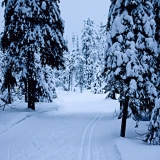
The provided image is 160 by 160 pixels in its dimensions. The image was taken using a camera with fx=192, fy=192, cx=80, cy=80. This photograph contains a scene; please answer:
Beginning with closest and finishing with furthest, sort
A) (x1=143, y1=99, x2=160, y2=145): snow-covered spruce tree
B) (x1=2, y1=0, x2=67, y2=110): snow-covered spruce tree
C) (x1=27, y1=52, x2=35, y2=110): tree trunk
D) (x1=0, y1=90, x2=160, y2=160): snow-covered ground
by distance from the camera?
(x1=0, y1=90, x2=160, y2=160): snow-covered ground, (x1=143, y1=99, x2=160, y2=145): snow-covered spruce tree, (x1=2, y1=0, x2=67, y2=110): snow-covered spruce tree, (x1=27, y1=52, x2=35, y2=110): tree trunk

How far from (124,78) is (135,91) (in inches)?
32.9

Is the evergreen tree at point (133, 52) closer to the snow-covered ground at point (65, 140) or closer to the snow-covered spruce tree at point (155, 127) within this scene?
the snow-covered spruce tree at point (155, 127)

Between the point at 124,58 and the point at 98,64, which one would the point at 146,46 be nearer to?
the point at 124,58

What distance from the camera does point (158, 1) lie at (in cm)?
1112

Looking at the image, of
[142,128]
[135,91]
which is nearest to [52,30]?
[135,91]

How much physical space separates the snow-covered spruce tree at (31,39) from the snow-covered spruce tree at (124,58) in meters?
6.47

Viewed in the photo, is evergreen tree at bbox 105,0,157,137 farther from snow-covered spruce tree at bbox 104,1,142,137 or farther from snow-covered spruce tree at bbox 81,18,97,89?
snow-covered spruce tree at bbox 81,18,97,89

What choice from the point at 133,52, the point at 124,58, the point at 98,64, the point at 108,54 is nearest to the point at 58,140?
the point at 108,54

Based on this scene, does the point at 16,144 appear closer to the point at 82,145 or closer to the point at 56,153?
the point at 56,153

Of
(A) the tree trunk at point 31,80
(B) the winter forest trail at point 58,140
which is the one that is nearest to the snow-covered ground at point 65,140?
(B) the winter forest trail at point 58,140

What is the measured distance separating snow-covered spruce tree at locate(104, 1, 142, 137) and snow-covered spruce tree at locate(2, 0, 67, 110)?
647 centimetres

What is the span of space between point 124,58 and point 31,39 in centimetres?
784

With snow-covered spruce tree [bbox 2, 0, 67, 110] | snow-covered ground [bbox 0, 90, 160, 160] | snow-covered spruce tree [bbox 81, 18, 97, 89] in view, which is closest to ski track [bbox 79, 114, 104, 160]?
snow-covered ground [bbox 0, 90, 160, 160]

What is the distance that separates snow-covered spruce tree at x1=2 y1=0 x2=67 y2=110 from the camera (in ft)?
46.9
